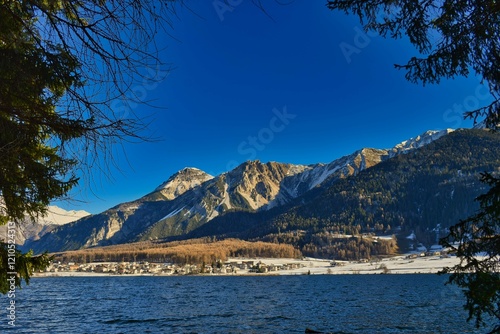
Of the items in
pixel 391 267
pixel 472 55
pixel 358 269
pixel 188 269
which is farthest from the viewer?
pixel 188 269

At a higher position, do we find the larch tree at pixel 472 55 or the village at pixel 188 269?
the larch tree at pixel 472 55

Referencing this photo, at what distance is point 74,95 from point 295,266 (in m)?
194

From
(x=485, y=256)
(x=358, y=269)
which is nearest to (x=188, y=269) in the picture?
(x=358, y=269)

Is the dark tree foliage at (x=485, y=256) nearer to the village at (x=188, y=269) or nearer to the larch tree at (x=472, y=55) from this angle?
the larch tree at (x=472, y=55)

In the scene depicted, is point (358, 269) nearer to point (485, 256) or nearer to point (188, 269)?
point (188, 269)

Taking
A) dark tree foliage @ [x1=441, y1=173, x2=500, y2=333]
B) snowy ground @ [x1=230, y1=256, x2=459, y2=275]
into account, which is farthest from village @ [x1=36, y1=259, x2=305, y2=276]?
dark tree foliage @ [x1=441, y1=173, x2=500, y2=333]

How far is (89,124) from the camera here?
11.0 feet

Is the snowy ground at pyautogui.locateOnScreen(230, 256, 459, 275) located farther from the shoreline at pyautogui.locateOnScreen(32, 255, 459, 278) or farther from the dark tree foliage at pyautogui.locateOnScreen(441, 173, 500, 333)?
the dark tree foliage at pyautogui.locateOnScreen(441, 173, 500, 333)

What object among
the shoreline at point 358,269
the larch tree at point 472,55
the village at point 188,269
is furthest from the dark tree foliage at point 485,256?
the village at point 188,269

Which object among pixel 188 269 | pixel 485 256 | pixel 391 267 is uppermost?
pixel 485 256

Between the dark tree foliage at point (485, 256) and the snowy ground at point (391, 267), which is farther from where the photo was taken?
the snowy ground at point (391, 267)

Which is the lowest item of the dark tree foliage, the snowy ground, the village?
the snowy ground

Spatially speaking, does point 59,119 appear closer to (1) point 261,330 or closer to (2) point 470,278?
(2) point 470,278

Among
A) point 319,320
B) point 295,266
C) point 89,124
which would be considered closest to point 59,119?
point 89,124
